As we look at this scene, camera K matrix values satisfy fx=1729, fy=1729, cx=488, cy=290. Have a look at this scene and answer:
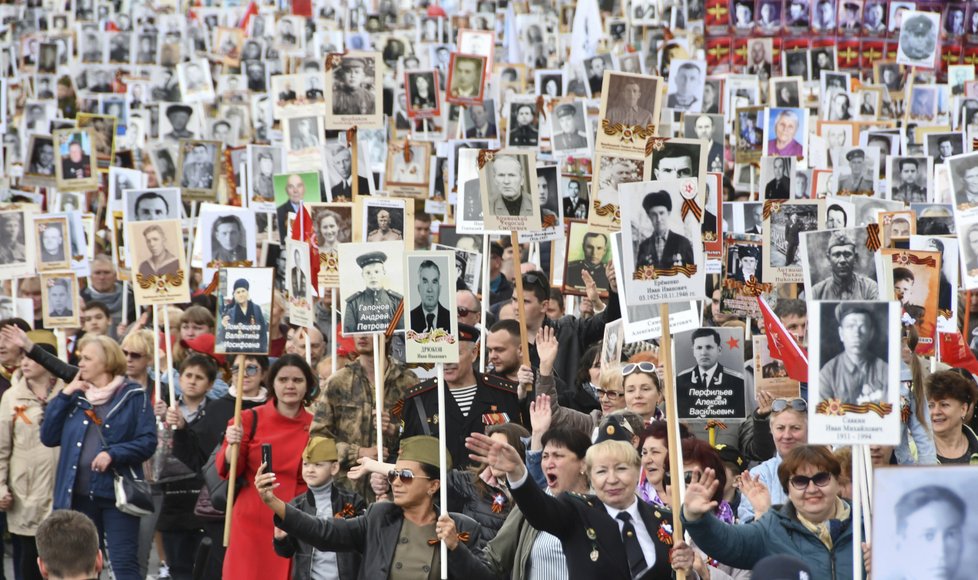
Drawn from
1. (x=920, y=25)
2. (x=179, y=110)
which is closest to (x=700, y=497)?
(x=920, y=25)

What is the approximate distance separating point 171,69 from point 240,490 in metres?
26.2

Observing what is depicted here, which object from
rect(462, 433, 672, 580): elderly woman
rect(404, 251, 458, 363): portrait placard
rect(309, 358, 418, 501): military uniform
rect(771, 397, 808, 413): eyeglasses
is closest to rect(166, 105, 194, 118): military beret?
rect(309, 358, 418, 501): military uniform

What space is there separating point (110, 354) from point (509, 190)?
2.44 metres

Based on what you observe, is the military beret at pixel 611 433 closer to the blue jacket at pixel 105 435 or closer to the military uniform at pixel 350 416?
the military uniform at pixel 350 416

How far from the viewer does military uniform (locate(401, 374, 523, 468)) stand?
8289 millimetres

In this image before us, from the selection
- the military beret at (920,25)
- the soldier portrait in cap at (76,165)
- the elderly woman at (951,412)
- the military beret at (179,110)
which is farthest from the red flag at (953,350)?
the military beret at (179,110)

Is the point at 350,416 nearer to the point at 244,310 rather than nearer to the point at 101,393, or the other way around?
the point at 244,310

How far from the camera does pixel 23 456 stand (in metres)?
10.0

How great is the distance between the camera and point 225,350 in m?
9.59

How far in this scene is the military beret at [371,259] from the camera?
29.3ft

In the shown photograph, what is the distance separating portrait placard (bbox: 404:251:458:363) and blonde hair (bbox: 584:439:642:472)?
1327 millimetres

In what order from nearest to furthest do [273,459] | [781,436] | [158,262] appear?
[781,436] < [273,459] < [158,262]

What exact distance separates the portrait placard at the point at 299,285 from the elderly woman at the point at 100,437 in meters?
1.43

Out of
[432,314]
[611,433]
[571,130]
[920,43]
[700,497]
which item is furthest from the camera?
[920,43]
